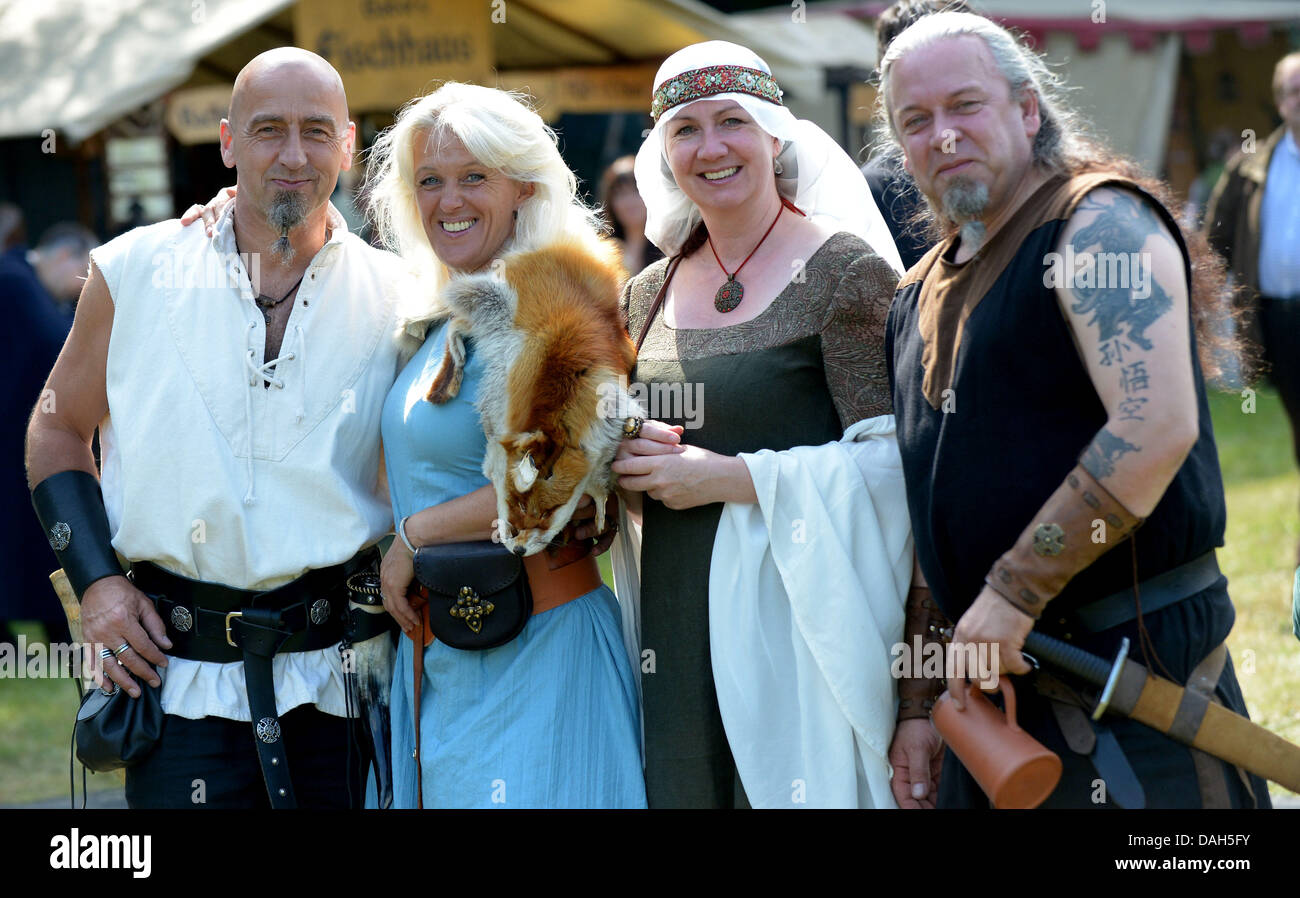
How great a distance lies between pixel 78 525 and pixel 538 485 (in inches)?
39.3

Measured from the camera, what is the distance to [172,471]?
260 cm

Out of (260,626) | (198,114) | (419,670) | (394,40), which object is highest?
(394,40)

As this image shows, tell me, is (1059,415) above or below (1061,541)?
above

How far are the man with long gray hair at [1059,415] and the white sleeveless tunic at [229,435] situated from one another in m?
1.19

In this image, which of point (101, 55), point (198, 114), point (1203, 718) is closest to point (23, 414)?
point (198, 114)

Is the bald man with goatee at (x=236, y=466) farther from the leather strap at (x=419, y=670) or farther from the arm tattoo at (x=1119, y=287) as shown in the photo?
the arm tattoo at (x=1119, y=287)

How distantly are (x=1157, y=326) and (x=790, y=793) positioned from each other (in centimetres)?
110

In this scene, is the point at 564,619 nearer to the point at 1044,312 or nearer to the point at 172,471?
the point at 172,471

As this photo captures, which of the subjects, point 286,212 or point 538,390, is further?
point 286,212

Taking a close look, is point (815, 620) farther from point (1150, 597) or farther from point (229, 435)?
point (229, 435)

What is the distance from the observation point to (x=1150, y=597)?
6.93 ft

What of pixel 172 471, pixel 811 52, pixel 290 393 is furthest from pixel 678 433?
pixel 811 52

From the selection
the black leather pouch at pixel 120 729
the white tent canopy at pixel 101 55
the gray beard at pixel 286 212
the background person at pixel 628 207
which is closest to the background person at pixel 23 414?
the white tent canopy at pixel 101 55
